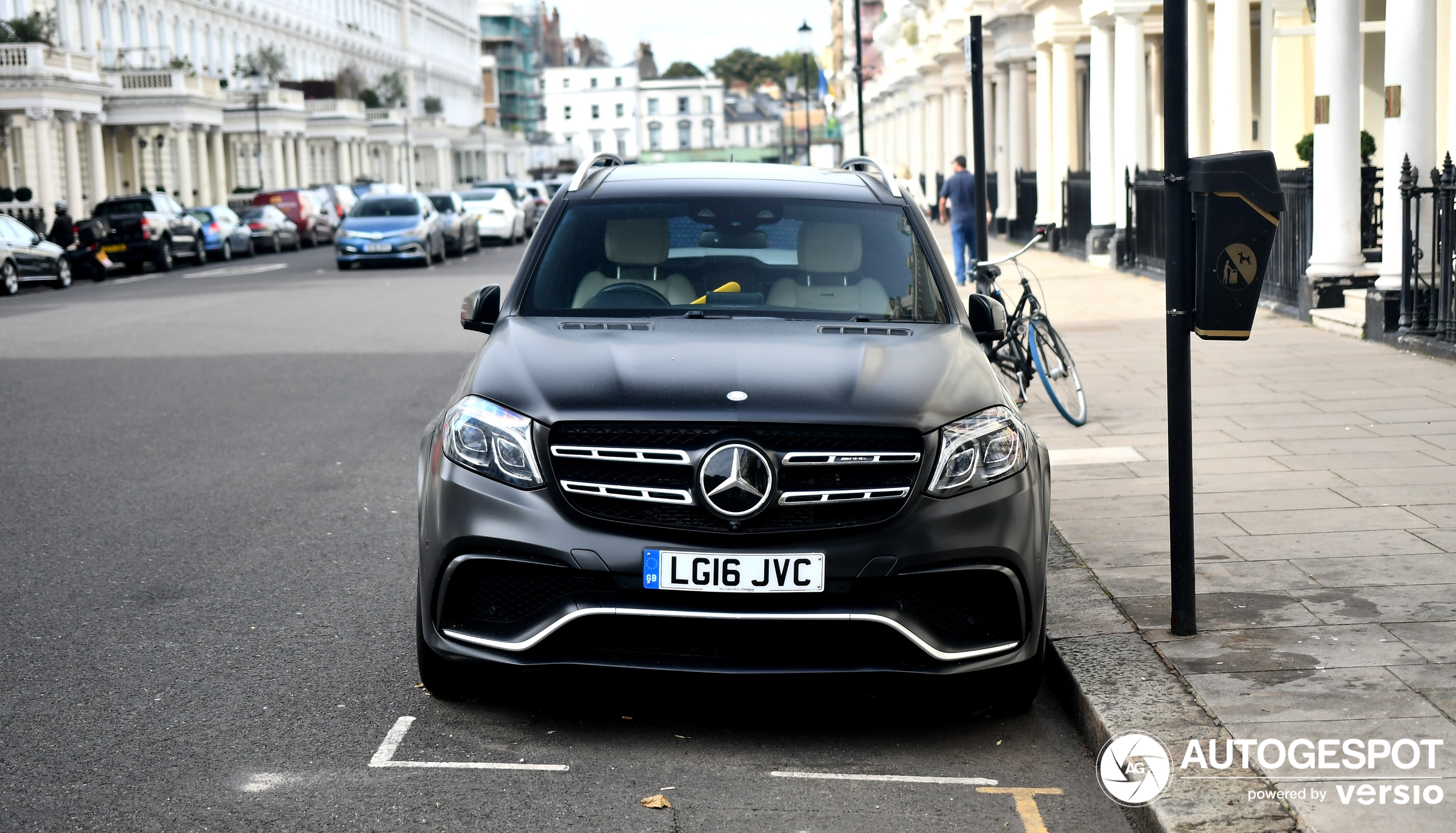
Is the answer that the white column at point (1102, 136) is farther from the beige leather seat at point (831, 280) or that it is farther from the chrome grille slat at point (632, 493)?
the chrome grille slat at point (632, 493)

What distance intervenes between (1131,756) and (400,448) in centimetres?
702

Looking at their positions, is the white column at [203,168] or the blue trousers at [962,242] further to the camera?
the white column at [203,168]

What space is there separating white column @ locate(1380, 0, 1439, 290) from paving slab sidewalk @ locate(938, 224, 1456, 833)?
1406 millimetres

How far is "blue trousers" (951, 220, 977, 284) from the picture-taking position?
2483 cm

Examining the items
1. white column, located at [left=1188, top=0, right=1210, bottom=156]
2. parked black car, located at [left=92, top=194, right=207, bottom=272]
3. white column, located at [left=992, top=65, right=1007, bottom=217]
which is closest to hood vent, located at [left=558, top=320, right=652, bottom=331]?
white column, located at [left=1188, top=0, right=1210, bottom=156]

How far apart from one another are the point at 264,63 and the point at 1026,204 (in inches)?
2348

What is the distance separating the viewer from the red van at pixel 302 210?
173 feet

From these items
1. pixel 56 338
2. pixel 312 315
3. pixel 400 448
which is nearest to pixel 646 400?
pixel 400 448

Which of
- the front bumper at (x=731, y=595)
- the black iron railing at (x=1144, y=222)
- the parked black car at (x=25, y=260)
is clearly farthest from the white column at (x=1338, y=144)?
the parked black car at (x=25, y=260)

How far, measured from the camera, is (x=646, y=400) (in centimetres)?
476

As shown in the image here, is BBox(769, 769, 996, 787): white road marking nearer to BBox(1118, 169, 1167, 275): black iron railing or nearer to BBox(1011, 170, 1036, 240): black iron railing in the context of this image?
BBox(1118, 169, 1167, 275): black iron railing

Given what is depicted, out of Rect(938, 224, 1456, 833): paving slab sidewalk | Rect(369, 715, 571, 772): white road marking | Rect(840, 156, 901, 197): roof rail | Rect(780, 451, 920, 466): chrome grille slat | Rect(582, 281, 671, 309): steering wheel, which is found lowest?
Rect(369, 715, 571, 772): white road marking

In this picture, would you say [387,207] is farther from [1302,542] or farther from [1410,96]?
[1302,542]

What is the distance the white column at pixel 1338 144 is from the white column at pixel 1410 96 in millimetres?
1371
